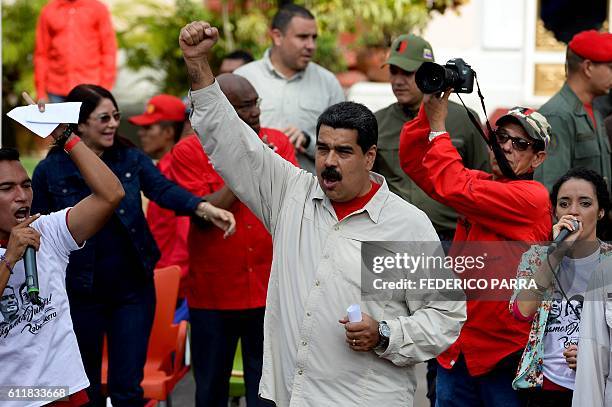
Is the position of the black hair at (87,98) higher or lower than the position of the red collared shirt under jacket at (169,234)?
higher

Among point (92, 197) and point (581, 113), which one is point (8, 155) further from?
point (581, 113)

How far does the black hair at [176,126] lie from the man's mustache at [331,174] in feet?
15.8

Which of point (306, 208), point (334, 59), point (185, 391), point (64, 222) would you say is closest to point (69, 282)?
point (64, 222)

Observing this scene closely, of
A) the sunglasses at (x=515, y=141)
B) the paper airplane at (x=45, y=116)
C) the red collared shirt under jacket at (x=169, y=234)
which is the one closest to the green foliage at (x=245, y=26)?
the red collared shirt under jacket at (x=169, y=234)

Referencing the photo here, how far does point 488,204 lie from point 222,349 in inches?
77.1

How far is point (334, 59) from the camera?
1376 cm

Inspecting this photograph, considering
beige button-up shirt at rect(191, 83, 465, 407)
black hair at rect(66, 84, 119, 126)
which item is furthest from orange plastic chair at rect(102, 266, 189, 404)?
beige button-up shirt at rect(191, 83, 465, 407)

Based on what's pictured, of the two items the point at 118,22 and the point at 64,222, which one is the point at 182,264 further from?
the point at 118,22

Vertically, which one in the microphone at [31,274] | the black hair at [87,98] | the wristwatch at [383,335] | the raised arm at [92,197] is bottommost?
the wristwatch at [383,335]

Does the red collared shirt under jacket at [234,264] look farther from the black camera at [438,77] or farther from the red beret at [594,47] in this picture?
the red beret at [594,47]

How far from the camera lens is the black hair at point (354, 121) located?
4762mm

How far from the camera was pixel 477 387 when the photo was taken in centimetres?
551

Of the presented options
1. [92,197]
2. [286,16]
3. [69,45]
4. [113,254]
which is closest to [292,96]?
[286,16]

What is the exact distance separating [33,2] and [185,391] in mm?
6838
